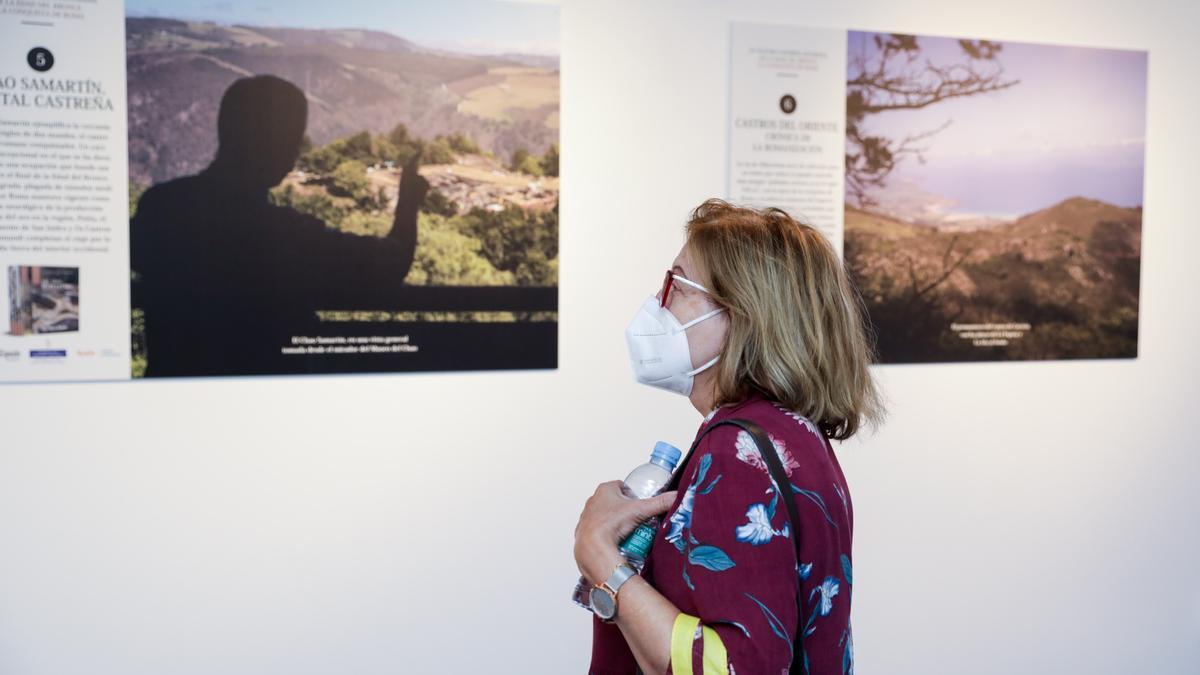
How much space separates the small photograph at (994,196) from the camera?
3.44m

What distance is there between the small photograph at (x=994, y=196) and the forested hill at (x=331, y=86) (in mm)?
1164

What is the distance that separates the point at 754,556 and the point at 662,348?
1.59 ft

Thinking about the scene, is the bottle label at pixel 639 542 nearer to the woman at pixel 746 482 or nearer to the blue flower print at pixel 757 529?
the woman at pixel 746 482

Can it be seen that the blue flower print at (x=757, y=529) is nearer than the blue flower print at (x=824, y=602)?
Yes

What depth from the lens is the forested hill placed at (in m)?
2.78

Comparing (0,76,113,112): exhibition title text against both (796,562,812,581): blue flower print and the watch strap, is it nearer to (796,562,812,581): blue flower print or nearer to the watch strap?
the watch strap

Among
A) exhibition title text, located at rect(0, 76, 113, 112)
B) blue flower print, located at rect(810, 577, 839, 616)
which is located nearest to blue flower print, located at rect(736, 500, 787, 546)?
blue flower print, located at rect(810, 577, 839, 616)

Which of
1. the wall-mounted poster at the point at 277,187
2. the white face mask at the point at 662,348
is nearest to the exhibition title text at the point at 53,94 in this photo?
the wall-mounted poster at the point at 277,187

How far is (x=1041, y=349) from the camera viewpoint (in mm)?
3629

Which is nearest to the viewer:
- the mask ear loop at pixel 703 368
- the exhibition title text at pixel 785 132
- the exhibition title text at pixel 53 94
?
the mask ear loop at pixel 703 368

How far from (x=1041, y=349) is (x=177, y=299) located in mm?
2938

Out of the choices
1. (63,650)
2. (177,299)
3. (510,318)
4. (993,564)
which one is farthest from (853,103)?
(63,650)

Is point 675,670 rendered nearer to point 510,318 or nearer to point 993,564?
point 510,318

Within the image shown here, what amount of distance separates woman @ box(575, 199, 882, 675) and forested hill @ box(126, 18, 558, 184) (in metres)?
1.48
